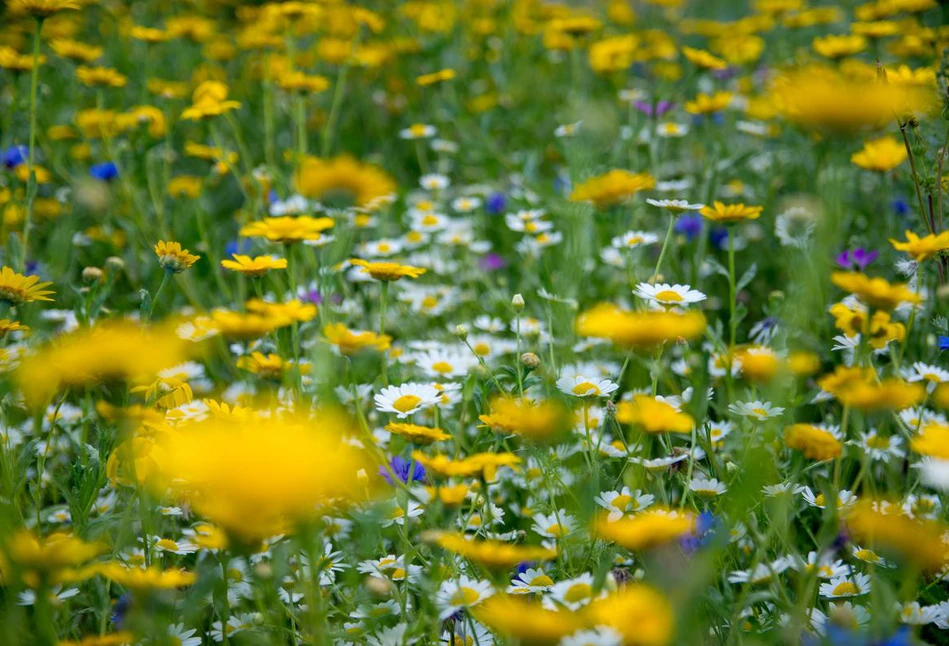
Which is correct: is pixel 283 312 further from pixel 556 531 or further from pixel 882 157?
pixel 882 157

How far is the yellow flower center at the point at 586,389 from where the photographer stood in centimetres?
133

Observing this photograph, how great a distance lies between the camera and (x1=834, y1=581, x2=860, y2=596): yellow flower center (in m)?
1.18

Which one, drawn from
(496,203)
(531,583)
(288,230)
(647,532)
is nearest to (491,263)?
(496,203)

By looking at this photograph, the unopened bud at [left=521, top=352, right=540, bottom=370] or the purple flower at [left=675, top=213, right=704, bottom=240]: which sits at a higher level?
the unopened bud at [left=521, top=352, right=540, bottom=370]

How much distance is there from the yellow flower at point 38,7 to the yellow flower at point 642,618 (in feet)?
5.18

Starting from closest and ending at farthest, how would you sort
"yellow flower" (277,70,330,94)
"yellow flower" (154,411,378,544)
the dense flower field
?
1. "yellow flower" (154,411,378,544)
2. the dense flower field
3. "yellow flower" (277,70,330,94)

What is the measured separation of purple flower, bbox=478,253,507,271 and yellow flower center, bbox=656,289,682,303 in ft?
3.67

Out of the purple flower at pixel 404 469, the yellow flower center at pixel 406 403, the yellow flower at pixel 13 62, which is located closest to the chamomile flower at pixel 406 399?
the yellow flower center at pixel 406 403

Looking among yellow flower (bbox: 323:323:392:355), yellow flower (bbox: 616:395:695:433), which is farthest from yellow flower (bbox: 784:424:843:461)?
yellow flower (bbox: 323:323:392:355)

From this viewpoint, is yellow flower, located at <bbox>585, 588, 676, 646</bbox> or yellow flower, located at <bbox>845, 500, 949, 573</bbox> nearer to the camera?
yellow flower, located at <bbox>585, 588, 676, 646</bbox>

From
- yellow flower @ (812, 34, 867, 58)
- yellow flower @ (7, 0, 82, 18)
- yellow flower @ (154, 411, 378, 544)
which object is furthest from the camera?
yellow flower @ (812, 34, 867, 58)

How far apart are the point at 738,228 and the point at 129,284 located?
193 cm

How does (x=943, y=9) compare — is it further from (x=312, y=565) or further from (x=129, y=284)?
(x=129, y=284)

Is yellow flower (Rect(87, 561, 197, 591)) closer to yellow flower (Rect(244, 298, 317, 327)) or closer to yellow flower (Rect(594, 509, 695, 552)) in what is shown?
yellow flower (Rect(244, 298, 317, 327))
